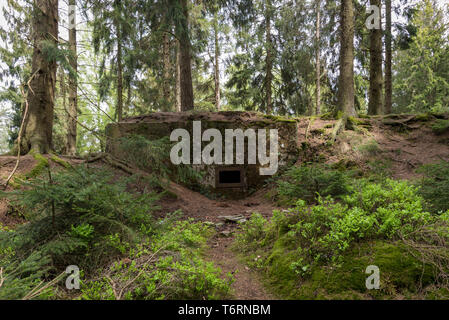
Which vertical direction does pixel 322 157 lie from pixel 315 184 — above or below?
above

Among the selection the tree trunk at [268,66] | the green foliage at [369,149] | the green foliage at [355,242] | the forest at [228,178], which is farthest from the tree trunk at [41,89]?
the tree trunk at [268,66]

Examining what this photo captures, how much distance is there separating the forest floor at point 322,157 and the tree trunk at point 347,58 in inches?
37.3

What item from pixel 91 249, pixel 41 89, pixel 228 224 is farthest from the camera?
pixel 41 89

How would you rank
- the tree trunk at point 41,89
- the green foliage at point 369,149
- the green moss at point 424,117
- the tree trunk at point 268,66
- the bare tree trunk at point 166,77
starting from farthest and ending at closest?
the tree trunk at point 268,66
the bare tree trunk at point 166,77
the green moss at point 424,117
the green foliage at point 369,149
the tree trunk at point 41,89

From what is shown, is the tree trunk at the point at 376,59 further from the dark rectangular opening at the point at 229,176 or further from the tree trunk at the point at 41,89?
the tree trunk at the point at 41,89

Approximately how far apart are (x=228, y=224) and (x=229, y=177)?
314 centimetres

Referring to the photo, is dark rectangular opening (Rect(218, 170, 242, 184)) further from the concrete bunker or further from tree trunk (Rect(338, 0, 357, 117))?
tree trunk (Rect(338, 0, 357, 117))

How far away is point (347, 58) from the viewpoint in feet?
28.9

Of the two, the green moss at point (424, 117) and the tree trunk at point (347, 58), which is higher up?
the tree trunk at point (347, 58)

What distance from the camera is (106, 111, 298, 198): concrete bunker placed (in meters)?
7.96

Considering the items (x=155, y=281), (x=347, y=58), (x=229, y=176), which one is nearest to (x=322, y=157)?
(x=229, y=176)

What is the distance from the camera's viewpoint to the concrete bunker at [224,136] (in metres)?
7.96

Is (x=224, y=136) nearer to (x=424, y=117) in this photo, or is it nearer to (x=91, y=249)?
(x=91, y=249)

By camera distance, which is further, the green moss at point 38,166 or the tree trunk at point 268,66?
the tree trunk at point 268,66
